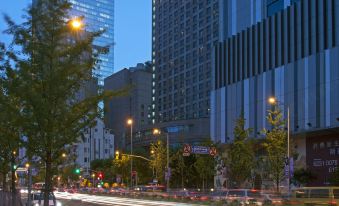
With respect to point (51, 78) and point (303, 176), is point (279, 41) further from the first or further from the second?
point (51, 78)

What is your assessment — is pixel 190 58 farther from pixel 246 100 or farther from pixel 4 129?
pixel 4 129

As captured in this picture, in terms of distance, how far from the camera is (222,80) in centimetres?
9025

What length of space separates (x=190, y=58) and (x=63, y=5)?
552 ft

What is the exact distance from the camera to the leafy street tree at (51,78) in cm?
1611

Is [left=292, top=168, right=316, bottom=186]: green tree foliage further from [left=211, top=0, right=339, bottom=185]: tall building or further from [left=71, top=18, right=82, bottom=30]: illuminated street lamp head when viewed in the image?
[left=71, top=18, right=82, bottom=30]: illuminated street lamp head

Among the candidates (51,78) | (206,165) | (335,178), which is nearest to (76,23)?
(51,78)

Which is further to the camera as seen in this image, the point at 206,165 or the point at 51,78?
the point at 206,165

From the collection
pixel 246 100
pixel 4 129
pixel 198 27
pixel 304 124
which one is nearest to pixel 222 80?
pixel 246 100

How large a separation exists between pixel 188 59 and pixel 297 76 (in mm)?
117036

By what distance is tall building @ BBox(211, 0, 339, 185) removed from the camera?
65250 millimetres

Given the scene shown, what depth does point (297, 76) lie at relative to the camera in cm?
7012

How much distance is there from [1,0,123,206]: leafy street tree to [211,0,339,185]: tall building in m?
50.5

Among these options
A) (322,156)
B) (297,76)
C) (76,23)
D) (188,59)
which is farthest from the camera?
(188,59)

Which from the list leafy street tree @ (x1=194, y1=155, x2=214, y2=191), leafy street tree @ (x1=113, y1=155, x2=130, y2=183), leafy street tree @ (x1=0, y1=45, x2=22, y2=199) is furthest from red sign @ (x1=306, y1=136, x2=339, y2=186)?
leafy street tree @ (x1=0, y1=45, x2=22, y2=199)
